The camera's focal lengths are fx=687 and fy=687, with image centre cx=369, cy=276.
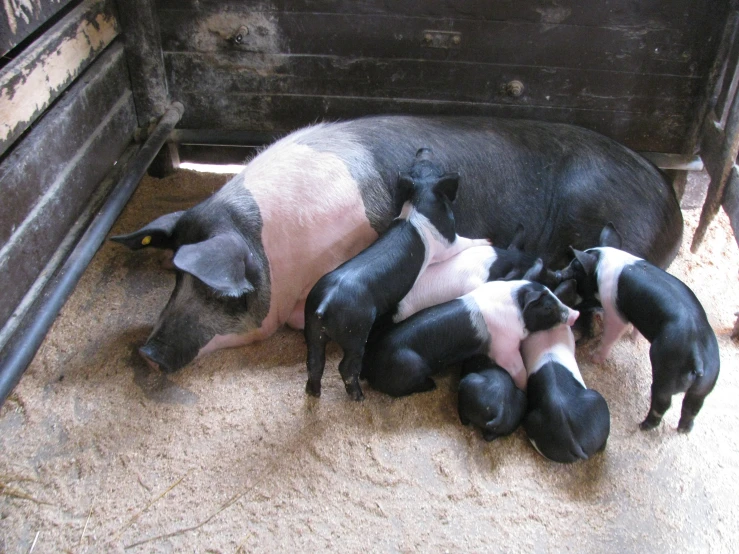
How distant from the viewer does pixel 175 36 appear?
9.34ft

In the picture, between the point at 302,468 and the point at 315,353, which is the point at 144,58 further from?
the point at 302,468

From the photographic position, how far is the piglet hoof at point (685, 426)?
6.98 feet

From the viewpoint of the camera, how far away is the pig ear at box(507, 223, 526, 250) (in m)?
2.51

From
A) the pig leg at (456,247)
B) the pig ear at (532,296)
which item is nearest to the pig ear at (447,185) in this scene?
the pig leg at (456,247)

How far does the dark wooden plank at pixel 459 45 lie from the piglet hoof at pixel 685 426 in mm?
1474

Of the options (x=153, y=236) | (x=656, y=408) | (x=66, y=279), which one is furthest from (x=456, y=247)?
(x=66, y=279)

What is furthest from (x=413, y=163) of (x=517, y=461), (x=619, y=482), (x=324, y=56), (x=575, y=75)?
(x=619, y=482)

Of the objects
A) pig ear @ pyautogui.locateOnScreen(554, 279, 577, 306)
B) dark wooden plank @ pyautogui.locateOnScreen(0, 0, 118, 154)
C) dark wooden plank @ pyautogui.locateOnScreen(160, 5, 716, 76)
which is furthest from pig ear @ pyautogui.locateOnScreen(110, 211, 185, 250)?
pig ear @ pyautogui.locateOnScreen(554, 279, 577, 306)

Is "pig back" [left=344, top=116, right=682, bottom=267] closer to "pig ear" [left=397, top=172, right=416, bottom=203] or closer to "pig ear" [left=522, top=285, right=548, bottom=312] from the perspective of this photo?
"pig ear" [left=397, top=172, right=416, bottom=203]

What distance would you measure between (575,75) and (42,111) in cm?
204

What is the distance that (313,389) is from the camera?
2.17 m

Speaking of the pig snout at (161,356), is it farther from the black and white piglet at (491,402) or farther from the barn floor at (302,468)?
the black and white piglet at (491,402)

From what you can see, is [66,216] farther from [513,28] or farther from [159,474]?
[513,28]

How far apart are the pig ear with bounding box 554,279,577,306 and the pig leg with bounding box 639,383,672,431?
399mm
